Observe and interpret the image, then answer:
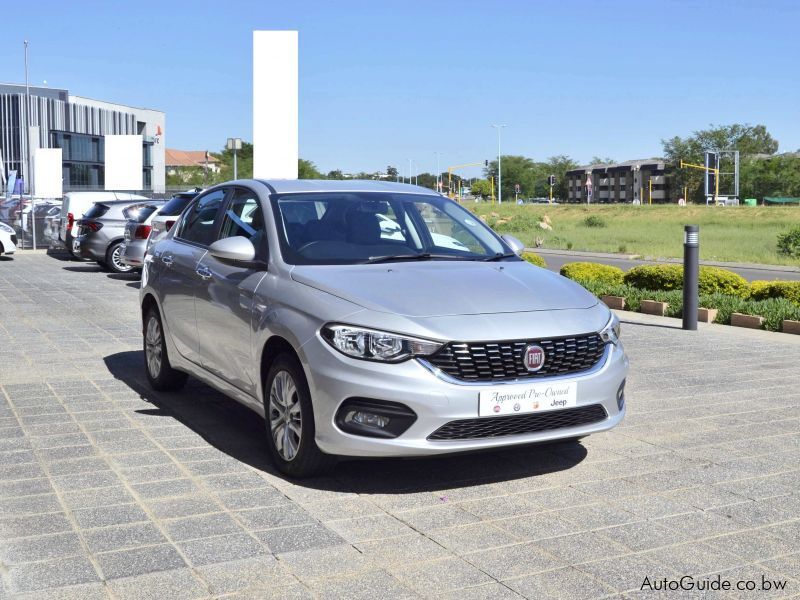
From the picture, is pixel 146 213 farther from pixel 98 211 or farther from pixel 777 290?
pixel 777 290

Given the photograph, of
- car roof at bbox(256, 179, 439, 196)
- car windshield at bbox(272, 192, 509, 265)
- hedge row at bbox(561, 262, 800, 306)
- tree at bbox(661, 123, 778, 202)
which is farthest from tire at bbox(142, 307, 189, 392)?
tree at bbox(661, 123, 778, 202)

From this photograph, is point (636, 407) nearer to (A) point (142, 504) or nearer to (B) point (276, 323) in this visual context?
(B) point (276, 323)

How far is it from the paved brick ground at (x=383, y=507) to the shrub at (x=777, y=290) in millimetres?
5251

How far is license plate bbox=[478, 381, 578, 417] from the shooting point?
482 centimetres

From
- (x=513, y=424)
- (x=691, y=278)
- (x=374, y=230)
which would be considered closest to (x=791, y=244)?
(x=691, y=278)

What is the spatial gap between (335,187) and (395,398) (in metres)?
2.10

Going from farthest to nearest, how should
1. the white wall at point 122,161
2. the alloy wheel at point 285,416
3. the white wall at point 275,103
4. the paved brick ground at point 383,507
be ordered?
the white wall at point 122,161
the white wall at point 275,103
the alloy wheel at point 285,416
the paved brick ground at point 383,507

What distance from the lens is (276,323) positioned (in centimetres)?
529

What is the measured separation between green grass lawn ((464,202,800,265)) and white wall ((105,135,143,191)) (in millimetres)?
18202

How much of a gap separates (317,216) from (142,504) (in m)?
2.05

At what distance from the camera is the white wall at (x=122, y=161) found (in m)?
35.1

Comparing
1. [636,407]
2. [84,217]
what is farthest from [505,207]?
[636,407]

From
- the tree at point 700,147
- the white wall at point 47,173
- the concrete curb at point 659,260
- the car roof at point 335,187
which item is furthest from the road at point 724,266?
→ the tree at point 700,147

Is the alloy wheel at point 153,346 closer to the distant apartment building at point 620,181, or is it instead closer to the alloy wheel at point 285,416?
the alloy wheel at point 285,416
